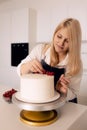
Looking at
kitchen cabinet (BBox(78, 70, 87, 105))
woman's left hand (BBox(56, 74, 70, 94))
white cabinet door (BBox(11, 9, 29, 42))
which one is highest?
white cabinet door (BBox(11, 9, 29, 42))

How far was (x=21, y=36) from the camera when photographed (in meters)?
2.12

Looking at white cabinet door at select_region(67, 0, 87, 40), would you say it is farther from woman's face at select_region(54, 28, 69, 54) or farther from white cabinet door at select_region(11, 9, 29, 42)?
woman's face at select_region(54, 28, 69, 54)

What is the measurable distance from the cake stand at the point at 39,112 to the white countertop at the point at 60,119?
16 mm

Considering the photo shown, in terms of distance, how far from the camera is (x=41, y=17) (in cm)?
204

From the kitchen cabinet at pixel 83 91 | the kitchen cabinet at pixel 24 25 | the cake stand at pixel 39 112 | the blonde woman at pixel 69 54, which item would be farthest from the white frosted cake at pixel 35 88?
the kitchen cabinet at pixel 24 25

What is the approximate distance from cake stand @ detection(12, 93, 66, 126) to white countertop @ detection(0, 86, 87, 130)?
0.02 meters

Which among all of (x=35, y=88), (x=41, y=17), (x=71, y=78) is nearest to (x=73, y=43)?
(x=71, y=78)

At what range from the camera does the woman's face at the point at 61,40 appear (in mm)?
894

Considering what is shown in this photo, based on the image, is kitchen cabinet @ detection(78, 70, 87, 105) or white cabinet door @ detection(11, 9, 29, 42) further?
white cabinet door @ detection(11, 9, 29, 42)

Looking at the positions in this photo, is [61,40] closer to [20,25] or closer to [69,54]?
[69,54]

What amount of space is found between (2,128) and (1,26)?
1985mm

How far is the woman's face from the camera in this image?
894 mm

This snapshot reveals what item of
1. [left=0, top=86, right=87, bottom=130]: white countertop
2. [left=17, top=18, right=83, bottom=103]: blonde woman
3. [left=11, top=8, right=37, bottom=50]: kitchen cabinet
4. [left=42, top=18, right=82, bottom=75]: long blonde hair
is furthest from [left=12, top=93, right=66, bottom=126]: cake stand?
[left=11, top=8, right=37, bottom=50]: kitchen cabinet

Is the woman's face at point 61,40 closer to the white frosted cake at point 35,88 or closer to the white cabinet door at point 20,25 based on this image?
the white frosted cake at point 35,88
